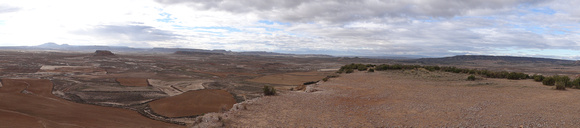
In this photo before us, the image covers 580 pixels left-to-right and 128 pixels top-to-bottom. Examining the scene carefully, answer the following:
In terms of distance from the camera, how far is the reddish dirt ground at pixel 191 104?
44.7 feet

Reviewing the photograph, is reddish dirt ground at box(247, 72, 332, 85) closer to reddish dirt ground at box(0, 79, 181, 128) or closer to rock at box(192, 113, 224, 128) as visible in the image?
reddish dirt ground at box(0, 79, 181, 128)

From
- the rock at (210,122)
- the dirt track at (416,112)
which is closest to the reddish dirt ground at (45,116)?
the rock at (210,122)

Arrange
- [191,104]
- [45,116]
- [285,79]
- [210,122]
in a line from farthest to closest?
[285,79] < [191,104] < [45,116] < [210,122]

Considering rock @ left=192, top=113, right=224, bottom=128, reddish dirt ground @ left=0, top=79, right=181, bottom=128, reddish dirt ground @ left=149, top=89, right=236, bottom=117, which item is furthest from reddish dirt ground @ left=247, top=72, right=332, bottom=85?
rock @ left=192, top=113, right=224, bottom=128

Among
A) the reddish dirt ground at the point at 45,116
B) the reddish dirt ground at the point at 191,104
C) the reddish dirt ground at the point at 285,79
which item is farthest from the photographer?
the reddish dirt ground at the point at 285,79

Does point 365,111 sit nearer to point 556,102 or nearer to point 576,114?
point 576,114

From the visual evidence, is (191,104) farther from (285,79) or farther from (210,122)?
(285,79)

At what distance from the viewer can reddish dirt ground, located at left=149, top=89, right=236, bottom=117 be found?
44.7ft

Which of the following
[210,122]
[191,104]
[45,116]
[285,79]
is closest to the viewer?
[210,122]

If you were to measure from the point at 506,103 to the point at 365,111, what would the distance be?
15.6ft

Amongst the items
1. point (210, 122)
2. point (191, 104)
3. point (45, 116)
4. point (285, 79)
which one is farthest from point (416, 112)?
point (285, 79)

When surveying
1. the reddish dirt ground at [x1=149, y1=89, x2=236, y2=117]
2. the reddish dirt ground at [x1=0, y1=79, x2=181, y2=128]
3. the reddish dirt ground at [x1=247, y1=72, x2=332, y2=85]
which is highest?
the reddish dirt ground at [x1=0, y1=79, x2=181, y2=128]

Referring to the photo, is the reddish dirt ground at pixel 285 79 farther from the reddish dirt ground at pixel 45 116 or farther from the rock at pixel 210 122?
the rock at pixel 210 122

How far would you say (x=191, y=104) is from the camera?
14.8 meters
